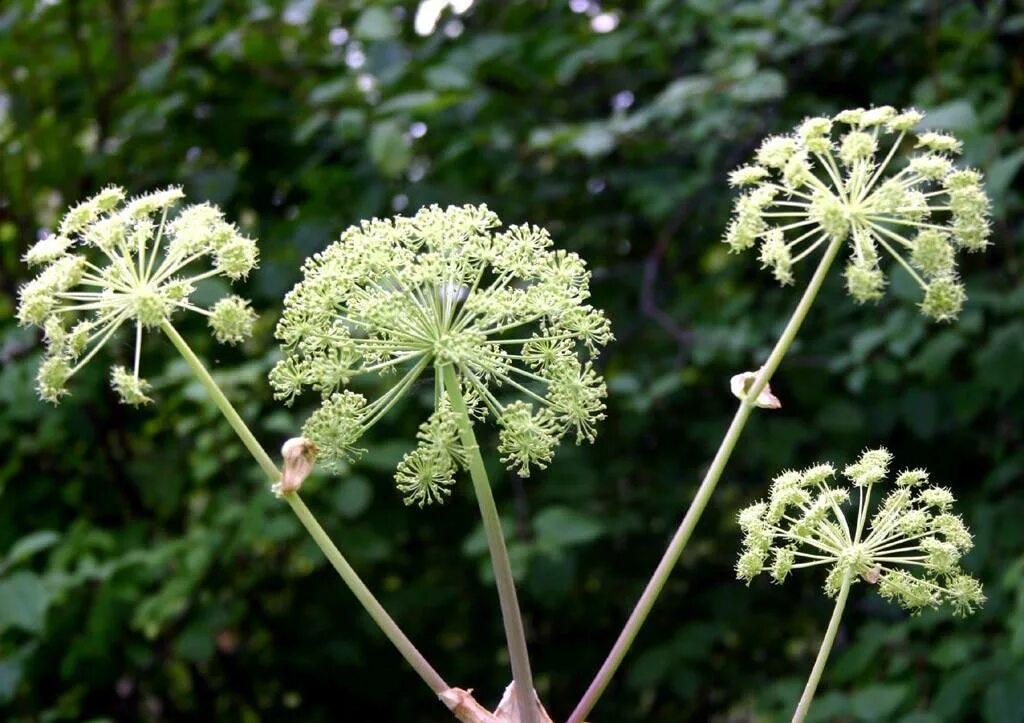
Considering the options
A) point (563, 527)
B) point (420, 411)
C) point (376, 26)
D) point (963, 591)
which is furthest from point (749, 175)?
point (420, 411)

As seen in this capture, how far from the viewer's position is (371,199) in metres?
5.60

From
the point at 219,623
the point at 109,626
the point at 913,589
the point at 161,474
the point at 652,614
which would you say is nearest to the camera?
the point at 913,589

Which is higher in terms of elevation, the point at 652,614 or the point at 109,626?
the point at 109,626

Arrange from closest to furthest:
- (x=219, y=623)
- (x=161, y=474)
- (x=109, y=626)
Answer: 1. (x=109, y=626)
2. (x=219, y=623)
3. (x=161, y=474)

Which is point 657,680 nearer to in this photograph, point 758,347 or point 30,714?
point 758,347

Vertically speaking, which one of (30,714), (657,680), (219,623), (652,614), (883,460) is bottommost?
(883,460)

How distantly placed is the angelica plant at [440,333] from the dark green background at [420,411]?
10.3 feet

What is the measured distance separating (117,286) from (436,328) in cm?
46

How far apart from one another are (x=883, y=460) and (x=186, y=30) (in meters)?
4.97

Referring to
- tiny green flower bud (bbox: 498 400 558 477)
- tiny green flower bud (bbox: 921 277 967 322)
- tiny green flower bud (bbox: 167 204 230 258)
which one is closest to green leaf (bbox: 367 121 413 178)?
tiny green flower bud (bbox: 167 204 230 258)

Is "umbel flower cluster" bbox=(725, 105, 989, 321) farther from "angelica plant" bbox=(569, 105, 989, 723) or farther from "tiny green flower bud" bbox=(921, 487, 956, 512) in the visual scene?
"tiny green flower bud" bbox=(921, 487, 956, 512)

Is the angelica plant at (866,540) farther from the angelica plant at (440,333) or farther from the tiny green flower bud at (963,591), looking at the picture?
the angelica plant at (440,333)

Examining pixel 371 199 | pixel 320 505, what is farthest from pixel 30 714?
pixel 371 199

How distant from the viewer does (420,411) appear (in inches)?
225
